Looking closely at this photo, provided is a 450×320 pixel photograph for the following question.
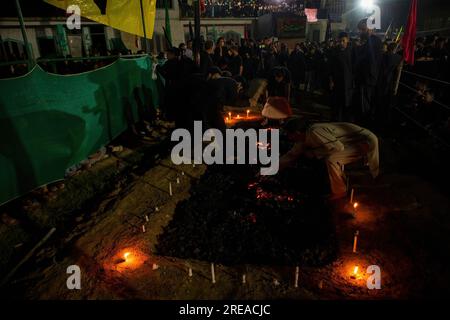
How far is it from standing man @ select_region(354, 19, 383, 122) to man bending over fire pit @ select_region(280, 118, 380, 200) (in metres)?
3.33

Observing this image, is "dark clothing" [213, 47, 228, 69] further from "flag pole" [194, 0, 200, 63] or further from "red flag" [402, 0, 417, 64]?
"red flag" [402, 0, 417, 64]

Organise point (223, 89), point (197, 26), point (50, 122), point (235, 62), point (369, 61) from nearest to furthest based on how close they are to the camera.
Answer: point (50, 122)
point (223, 89)
point (369, 61)
point (197, 26)
point (235, 62)

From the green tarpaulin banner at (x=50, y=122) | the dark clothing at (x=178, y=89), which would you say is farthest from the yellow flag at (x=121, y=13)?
the dark clothing at (x=178, y=89)

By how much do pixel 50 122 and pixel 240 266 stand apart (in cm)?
393

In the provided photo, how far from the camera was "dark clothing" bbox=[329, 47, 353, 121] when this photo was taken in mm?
8117

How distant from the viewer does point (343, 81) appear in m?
8.30

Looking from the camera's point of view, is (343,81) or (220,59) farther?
(220,59)

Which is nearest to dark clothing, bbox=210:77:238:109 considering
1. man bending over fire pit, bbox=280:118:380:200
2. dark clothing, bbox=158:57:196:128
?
dark clothing, bbox=158:57:196:128

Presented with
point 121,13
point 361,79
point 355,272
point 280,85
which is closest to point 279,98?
point 280,85

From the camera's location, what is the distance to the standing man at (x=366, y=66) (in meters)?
7.82

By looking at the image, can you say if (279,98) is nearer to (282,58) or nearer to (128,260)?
(282,58)

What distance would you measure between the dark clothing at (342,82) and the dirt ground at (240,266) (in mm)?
3452

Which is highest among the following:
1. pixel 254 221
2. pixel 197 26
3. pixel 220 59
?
pixel 197 26
